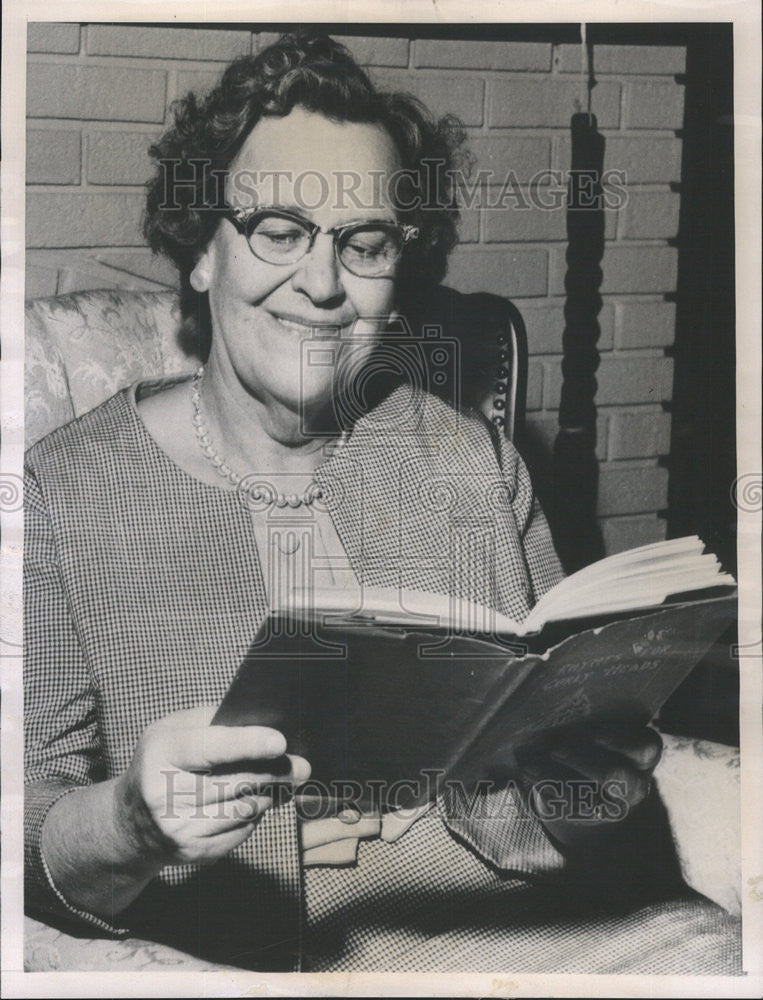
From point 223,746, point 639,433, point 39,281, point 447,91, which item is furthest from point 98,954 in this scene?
point 447,91

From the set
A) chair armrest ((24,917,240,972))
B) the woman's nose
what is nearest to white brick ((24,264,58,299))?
the woman's nose

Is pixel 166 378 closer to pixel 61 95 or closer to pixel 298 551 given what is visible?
pixel 298 551

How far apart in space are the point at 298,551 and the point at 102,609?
274 mm

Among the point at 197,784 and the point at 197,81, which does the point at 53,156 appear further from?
the point at 197,784

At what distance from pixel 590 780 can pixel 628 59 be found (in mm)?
1046

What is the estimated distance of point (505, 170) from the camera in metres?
1.50

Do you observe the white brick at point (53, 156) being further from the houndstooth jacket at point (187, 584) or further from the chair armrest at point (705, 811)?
the chair armrest at point (705, 811)

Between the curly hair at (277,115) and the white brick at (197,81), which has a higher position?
the white brick at (197,81)

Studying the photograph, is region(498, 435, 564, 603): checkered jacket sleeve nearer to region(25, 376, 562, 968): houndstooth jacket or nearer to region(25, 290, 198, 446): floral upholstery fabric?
region(25, 376, 562, 968): houndstooth jacket

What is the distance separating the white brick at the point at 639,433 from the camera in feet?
5.21

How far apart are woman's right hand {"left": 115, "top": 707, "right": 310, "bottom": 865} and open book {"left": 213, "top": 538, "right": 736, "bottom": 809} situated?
0.04 m

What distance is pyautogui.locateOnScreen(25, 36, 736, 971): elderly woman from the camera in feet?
4.62

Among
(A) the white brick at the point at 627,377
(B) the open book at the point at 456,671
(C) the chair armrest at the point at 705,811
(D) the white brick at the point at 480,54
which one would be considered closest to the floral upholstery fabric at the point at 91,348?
(B) the open book at the point at 456,671

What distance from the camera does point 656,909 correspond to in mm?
1485
